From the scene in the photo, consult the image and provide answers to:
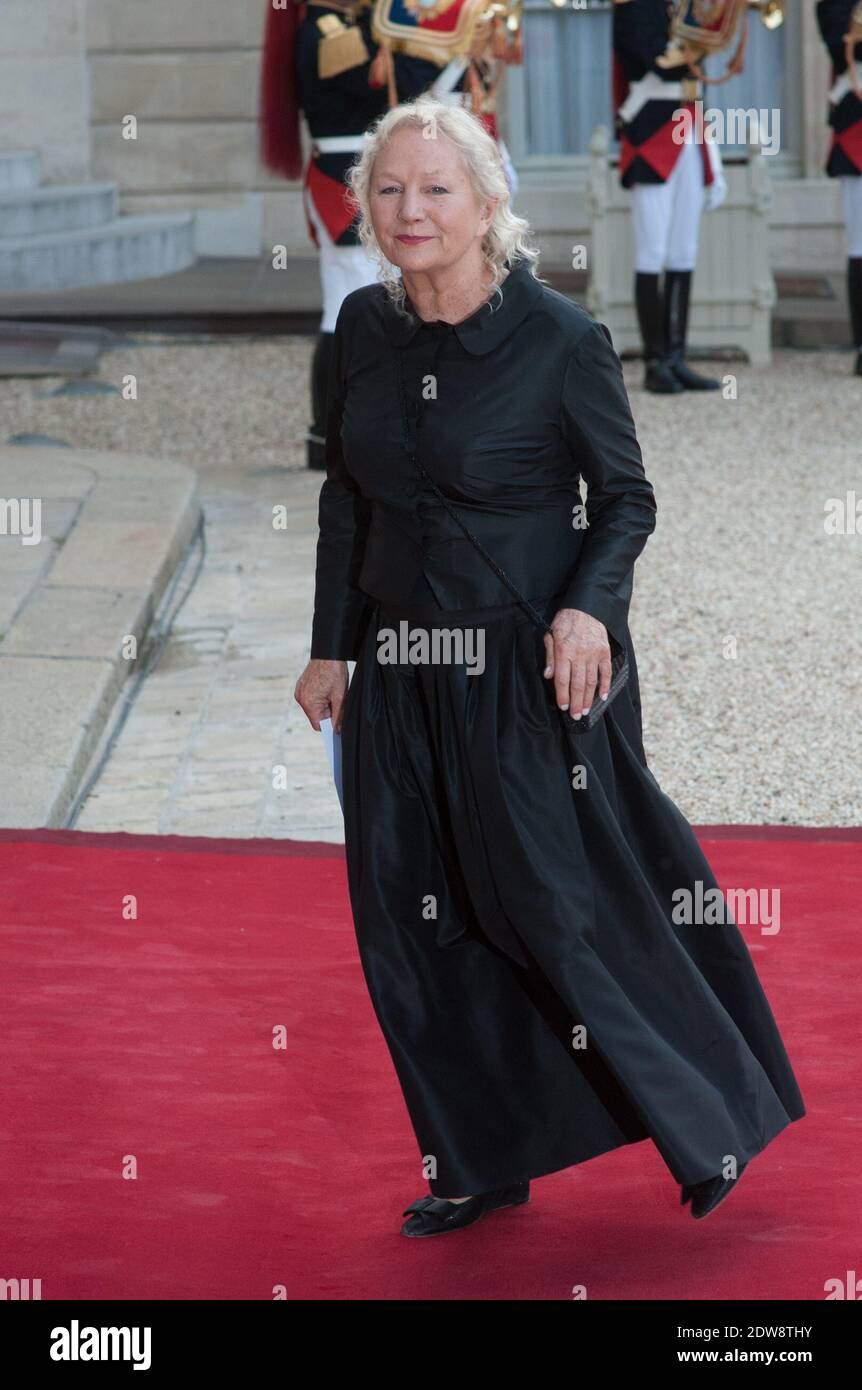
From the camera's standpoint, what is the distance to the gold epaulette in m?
7.50

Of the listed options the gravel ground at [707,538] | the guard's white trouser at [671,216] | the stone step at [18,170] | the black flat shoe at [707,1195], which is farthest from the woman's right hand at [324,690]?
the stone step at [18,170]

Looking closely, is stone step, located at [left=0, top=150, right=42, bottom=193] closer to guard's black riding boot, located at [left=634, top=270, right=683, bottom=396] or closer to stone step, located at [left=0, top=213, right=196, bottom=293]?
stone step, located at [left=0, top=213, right=196, bottom=293]

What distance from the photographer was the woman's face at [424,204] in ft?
9.03

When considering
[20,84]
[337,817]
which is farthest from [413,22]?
[20,84]

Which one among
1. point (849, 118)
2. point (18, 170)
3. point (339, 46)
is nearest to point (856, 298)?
point (849, 118)

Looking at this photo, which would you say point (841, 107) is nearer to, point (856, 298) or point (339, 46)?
point (856, 298)

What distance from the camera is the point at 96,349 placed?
38.8 ft

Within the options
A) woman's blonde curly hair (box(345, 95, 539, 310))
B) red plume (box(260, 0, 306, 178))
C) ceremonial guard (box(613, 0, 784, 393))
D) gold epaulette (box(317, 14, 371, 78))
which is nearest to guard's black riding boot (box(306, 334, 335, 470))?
red plume (box(260, 0, 306, 178))

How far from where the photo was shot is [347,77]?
7621mm

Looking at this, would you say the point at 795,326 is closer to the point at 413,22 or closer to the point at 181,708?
the point at 413,22

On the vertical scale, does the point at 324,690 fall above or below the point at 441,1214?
above

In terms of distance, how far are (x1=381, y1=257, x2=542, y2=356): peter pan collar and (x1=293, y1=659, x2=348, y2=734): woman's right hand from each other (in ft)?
1.57

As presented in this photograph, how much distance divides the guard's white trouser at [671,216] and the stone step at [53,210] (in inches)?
200

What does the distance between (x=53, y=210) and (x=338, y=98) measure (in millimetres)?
6780
